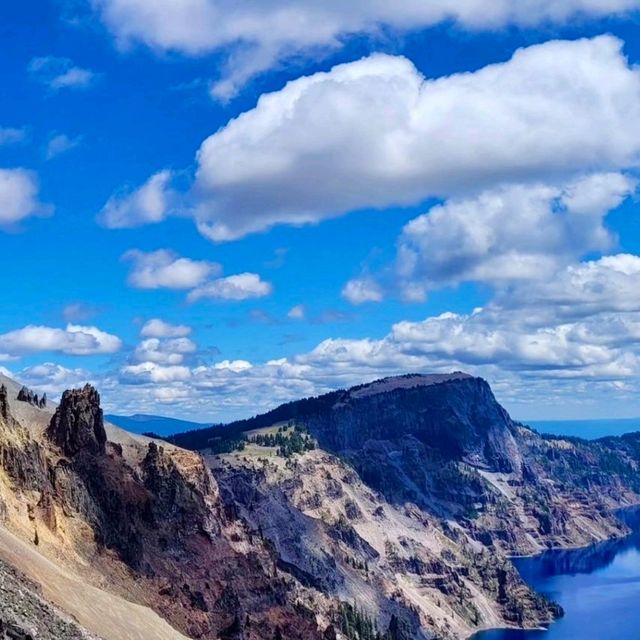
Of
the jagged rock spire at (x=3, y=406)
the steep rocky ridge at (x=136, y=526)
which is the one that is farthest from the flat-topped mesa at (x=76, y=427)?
the jagged rock spire at (x=3, y=406)

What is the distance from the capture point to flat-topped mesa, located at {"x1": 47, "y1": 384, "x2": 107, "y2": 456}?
15912 cm

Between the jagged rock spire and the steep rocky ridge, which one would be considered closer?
the steep rocky ridge

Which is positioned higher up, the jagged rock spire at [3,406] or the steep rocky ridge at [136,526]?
the jagged rock spire at [3,406]

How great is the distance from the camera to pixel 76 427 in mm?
160875

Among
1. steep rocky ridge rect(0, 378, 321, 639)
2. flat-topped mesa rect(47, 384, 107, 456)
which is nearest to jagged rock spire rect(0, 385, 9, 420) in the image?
steep rocky ridge rect(0, 378, 321, 639)

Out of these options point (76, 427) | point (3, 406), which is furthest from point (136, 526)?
point (3, 406)

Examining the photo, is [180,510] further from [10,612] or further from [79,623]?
[10,612]

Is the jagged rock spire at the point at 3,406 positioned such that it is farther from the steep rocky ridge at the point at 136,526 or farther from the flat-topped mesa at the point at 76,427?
the flat-topped mesa at the point at 76,427

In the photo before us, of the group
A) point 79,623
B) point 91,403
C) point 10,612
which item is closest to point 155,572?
point 91,403

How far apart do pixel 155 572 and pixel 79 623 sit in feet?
199

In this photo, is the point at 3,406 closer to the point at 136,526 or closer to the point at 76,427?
the point at 76,427

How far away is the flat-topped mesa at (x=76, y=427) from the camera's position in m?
159

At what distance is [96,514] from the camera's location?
146000 mm

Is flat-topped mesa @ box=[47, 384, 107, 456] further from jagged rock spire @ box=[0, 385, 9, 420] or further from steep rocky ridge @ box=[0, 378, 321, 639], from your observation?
jagged rock spire @ box=[0, 385, 9, 420]
